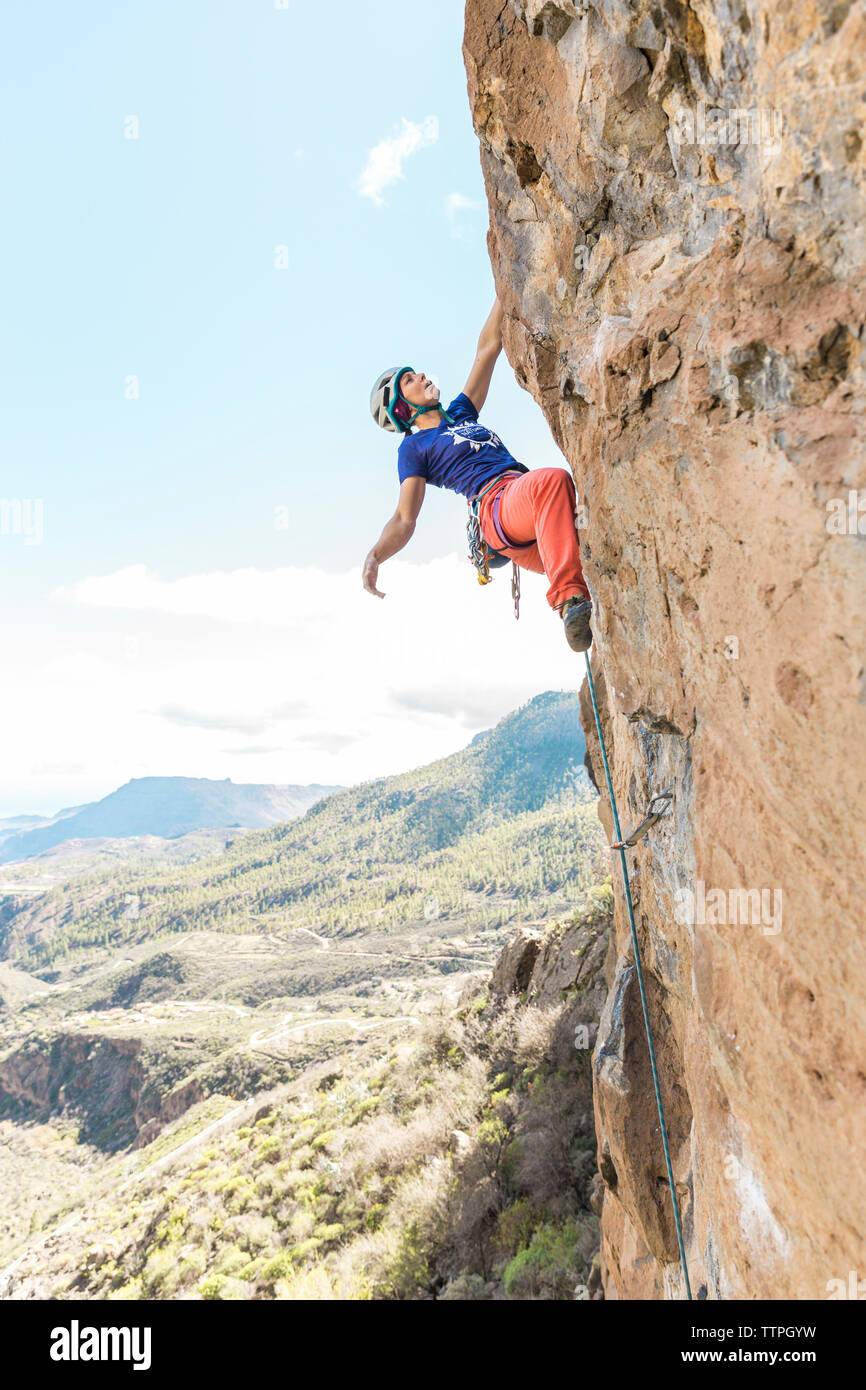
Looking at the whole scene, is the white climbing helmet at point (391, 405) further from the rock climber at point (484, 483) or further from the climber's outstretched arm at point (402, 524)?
the climber's outstretched arm at point (402, 524)

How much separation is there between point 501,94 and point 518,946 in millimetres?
21880

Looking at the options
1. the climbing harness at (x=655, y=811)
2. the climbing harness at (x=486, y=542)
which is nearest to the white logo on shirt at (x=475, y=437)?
the climbing harness at (x=486, y=542)

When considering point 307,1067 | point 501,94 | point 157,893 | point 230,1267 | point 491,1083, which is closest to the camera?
point 501,94

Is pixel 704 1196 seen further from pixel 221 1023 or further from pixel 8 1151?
pixel 8 1151

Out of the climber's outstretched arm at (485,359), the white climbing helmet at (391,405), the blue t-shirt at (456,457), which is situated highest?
the climber's outstretched arm at (485,359)

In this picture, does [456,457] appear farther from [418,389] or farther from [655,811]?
[655,811]

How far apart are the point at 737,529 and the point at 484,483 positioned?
8.89 ft

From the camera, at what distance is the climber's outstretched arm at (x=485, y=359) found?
608 centimetres

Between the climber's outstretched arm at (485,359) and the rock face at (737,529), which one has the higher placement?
the climber's outstretched arm at (485,359)

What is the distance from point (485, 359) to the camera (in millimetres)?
6207

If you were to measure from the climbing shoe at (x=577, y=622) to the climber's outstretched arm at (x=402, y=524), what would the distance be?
1.55 m

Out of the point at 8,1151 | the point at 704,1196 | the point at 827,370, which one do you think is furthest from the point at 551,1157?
the point at 8,1151

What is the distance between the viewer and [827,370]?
2.36m

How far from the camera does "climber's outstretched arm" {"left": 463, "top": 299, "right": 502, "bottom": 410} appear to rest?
6.08 metres
